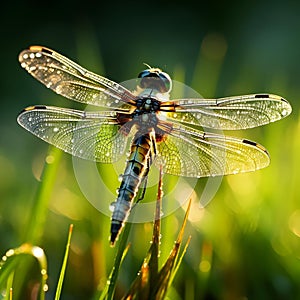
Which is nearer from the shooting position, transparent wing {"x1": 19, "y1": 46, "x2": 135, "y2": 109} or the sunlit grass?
the sunlit grass

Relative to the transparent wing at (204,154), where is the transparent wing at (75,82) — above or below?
above

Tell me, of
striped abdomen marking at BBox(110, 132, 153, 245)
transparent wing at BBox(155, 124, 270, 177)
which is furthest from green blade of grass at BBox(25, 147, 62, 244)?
transparent wing at BBox(155, 124, 270, 177)

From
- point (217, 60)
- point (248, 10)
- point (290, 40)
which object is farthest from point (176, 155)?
point (248, 10)

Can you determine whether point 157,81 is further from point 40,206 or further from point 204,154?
point 40,206

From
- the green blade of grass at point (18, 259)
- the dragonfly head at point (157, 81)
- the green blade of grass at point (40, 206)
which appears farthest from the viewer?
the dragonfly head at point (157, 81)

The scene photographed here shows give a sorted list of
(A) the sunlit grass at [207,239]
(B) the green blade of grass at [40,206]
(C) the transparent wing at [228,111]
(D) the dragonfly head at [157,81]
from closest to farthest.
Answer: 1. (B) the green blade of grass at [40,206]
2. (A) the sunlit grass at [207,239]
3. (C) the transparent wing at [228,111]
4. (D) the dragonfly head at [157,81]

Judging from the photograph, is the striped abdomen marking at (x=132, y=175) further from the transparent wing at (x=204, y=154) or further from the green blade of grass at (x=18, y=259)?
the green blade of grass at (x=18, y=259)

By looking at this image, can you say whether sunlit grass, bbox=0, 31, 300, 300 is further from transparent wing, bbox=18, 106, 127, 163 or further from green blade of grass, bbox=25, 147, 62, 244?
transparent wing, bbox=18, 106, 127, 163

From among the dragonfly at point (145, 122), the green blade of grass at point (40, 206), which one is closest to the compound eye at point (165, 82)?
the dragonfly at point (145, 122)
